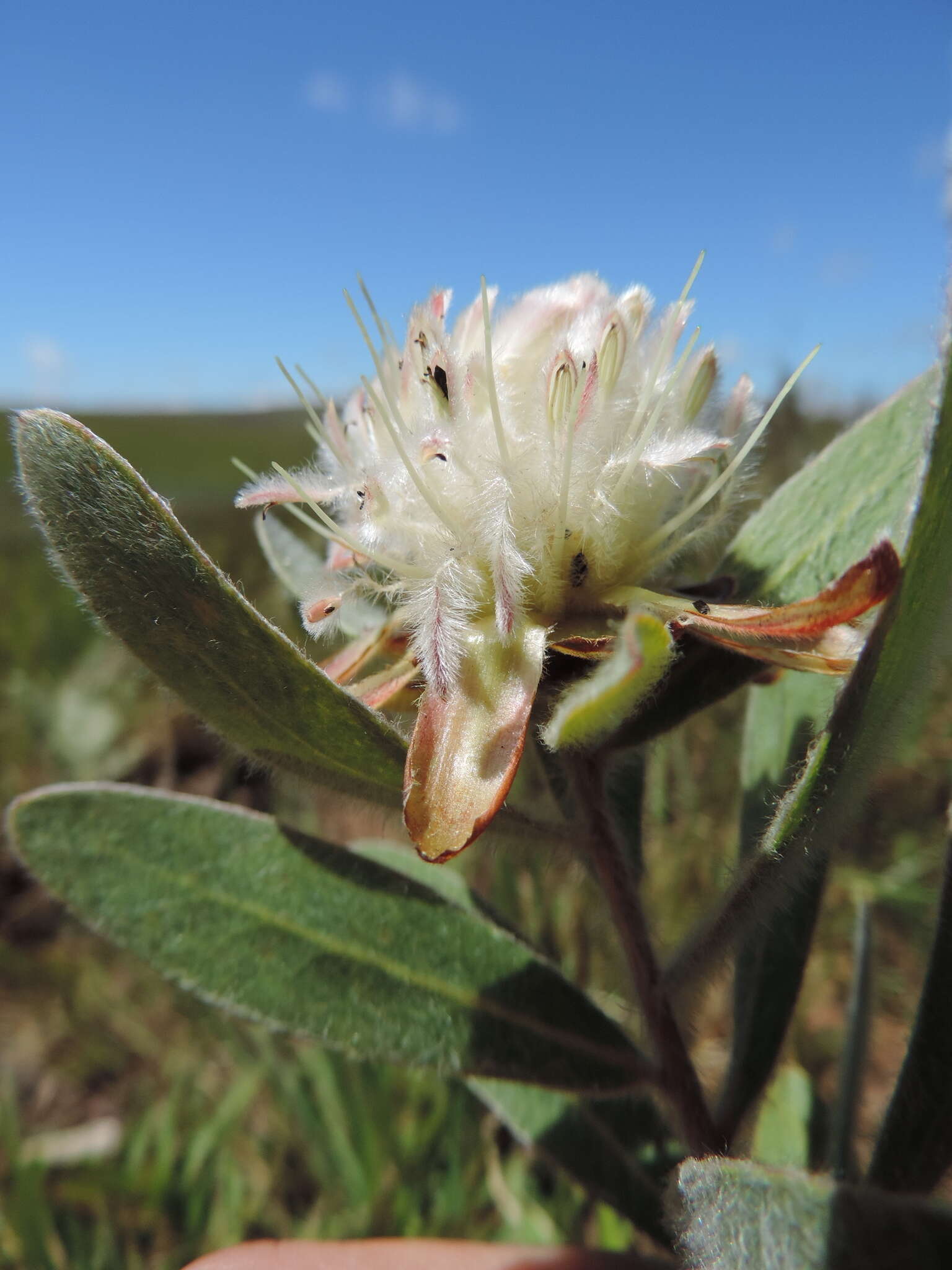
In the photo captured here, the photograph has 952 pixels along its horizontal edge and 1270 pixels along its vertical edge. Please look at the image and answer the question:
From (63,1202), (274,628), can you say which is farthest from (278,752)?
(63,1202)

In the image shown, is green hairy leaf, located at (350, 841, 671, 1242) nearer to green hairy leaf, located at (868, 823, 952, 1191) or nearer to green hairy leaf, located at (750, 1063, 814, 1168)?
green hairy leaf, located at (750, 1063, 814, 1168)

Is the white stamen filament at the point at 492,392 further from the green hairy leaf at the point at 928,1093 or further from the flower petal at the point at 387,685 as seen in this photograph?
the green hairy leaf at the point at 928,1093

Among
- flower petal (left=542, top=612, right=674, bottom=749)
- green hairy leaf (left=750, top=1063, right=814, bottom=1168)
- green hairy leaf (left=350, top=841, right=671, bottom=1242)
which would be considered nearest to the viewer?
flower petal (left=542, top=612, right=674, bottom=749)

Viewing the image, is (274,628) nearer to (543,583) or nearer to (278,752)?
(278,752)

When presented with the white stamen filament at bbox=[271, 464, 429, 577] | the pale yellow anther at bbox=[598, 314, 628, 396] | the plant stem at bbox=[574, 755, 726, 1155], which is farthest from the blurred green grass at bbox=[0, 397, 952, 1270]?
the pale yellow anther at bbox=[598, 314, 628, 396]

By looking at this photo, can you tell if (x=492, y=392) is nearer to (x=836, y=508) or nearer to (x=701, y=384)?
(x=701, y=384)

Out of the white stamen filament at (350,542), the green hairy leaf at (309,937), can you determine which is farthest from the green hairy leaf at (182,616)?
the green hairy leaf at (309,937)

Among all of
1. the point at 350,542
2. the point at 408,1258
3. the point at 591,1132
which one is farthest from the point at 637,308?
the point at 408,1258
